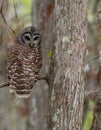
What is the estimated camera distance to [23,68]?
16.2 ft

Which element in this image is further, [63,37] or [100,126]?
[100,126]

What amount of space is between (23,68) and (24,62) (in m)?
0.19

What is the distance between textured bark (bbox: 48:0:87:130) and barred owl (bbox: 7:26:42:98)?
276 mm

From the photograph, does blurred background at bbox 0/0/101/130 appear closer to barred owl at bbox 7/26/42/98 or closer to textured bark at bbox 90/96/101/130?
textured bark at bbox 90/96/101/130

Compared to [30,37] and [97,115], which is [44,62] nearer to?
[30,37]

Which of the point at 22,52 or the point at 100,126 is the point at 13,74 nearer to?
the point at 22,52

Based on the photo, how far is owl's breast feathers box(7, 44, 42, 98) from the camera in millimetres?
4855

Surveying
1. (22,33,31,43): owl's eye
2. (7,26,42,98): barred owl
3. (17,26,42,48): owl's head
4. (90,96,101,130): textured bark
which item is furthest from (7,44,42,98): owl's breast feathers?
(90,96,101,130): textured bark

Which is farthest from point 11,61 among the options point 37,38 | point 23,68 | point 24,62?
point 37,38

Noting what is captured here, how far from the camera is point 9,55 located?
17.4ft

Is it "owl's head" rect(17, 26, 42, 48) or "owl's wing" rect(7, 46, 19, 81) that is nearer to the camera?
"owl's wing" rect(7, 46, 19, 81)

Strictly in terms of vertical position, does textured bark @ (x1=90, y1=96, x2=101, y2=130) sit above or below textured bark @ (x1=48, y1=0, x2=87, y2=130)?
below

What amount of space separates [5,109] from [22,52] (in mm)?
8550

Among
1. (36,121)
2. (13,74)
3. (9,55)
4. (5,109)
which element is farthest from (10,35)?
(5,109)
